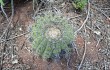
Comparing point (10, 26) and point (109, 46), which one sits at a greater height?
point (10, 26)

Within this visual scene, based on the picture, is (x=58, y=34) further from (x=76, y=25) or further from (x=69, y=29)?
(x=76, y=25)

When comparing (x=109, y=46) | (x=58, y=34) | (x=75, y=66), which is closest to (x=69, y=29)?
(x=58, y=34)

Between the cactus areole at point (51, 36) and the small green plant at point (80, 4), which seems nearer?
the cactus areole at point (51, 36)

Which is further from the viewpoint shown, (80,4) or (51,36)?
(80,4)

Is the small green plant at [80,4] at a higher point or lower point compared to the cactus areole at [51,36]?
higher

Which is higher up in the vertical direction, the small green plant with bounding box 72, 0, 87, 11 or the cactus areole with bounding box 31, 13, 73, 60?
the small green plant with bounding box 72, 0, 87, 11

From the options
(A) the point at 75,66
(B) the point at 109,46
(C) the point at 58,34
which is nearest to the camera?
(C) the point at 58,34

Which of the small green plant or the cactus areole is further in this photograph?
the small green plant

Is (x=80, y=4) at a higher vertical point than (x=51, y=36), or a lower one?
higher
